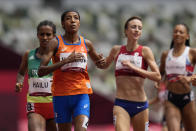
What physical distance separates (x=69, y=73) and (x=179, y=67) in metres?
2.71

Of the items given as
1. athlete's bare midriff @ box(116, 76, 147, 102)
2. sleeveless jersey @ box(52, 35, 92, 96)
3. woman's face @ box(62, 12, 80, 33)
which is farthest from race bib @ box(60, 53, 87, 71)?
athlete's bare midriff @ box(116, 76, 147, 102)

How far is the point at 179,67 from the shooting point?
7.93m

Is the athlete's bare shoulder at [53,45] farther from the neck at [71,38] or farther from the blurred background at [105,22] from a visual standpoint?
the blurred background at [105,22]

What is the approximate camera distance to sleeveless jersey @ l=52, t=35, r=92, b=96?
5973 mm

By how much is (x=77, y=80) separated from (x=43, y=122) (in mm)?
1076

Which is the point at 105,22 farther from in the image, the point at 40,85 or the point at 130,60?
the point at 40,85

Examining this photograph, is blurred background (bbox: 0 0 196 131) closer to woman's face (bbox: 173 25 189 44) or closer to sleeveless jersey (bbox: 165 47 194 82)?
sleeveless jersey (bbox: 165 47 194 82)

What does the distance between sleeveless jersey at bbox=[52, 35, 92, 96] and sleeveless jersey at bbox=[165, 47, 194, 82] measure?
242cm

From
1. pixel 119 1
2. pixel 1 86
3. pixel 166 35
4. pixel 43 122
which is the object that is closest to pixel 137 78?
pixel 43 122

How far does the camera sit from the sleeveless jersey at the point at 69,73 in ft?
19.6

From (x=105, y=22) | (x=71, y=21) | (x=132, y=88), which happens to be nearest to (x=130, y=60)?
(x=132, y=88)

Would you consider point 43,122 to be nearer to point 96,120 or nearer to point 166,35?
point 96,120

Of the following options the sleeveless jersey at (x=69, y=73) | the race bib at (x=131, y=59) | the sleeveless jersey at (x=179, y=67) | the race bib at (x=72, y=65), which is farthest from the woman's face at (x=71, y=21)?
the sleeveless jersey at (x=179, y=67)

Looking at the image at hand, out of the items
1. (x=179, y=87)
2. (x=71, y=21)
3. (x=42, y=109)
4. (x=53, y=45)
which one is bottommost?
(x=42, y=109)
